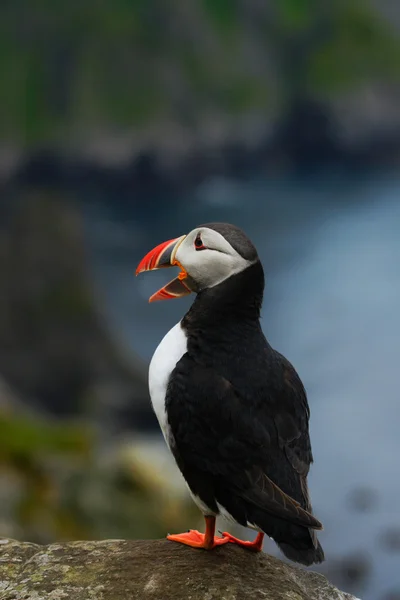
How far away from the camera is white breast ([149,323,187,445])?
5418 mm

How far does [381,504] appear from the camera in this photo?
3281 cm

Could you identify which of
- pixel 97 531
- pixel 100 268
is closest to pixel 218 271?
pixel 97 531

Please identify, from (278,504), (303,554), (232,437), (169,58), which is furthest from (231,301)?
(169,58)

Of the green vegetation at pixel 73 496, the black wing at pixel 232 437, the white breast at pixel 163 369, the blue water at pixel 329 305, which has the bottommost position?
the black wing at pixel 232 437

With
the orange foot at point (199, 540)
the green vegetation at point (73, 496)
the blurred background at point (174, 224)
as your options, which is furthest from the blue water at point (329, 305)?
the orange foot at point (199, 540)

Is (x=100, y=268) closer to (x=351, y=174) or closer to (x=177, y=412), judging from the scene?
(x=351, y=174)

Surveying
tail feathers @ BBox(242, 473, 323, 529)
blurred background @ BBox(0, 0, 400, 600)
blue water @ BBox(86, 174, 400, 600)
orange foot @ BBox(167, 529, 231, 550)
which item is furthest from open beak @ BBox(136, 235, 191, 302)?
blue water @ BBox(86, 174, 400, 600)

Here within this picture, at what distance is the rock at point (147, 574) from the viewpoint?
17.7ft

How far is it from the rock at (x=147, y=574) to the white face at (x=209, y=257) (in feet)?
6.31

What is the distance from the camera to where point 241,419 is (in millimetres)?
5195

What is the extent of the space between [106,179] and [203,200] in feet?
31.7

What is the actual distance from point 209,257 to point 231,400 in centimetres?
88

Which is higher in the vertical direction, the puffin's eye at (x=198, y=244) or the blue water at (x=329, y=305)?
the blue water at (x=329, y=305)

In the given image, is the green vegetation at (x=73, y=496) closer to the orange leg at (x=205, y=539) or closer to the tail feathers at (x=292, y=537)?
the orange leg at (x=205, y=539)
